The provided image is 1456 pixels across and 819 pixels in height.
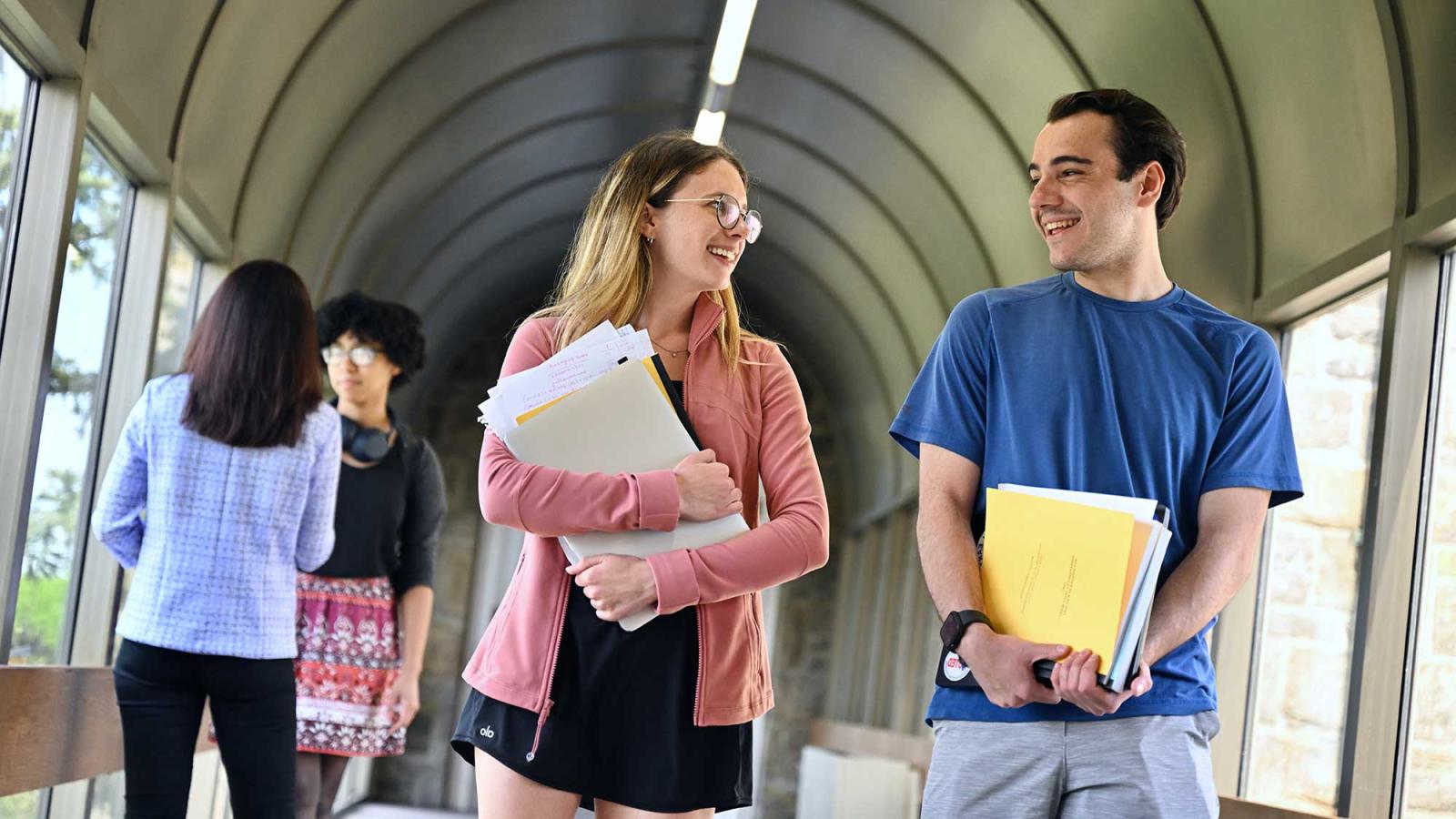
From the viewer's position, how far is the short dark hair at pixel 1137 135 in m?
2.50

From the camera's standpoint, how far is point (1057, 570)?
2176 mm

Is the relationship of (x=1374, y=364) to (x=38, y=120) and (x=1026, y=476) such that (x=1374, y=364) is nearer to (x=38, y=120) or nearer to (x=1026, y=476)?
(x=1026, y=476)

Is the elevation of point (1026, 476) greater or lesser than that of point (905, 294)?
lesser

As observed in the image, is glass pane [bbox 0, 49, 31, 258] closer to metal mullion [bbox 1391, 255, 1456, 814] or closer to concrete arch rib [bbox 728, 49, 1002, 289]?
metal mullion [bbox 1391, 255, 1456, 814]

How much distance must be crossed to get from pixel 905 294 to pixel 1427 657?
5948 mm

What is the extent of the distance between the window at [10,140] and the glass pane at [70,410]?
43 centimetres

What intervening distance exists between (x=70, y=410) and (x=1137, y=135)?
3173 mm

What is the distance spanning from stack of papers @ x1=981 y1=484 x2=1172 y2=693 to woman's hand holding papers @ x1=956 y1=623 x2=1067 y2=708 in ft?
0.09

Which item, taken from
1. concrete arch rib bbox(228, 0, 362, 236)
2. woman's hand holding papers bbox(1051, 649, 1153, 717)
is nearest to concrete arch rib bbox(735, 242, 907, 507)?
concrete arch rib bbox(228, 0, 362, 236)

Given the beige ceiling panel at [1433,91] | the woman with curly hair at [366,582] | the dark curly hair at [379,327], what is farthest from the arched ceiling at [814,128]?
the woman with curly hair at [366,582]

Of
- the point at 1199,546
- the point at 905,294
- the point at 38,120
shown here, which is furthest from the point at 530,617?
the point at 905,294

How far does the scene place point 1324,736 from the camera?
14.0 ft

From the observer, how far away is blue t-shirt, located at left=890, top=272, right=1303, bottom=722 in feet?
7.59

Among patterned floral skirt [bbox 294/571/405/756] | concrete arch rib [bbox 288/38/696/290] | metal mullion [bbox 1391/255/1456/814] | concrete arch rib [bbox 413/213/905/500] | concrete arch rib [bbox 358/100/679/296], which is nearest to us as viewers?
metal mullion [bbox 1391/255/1456/814]
